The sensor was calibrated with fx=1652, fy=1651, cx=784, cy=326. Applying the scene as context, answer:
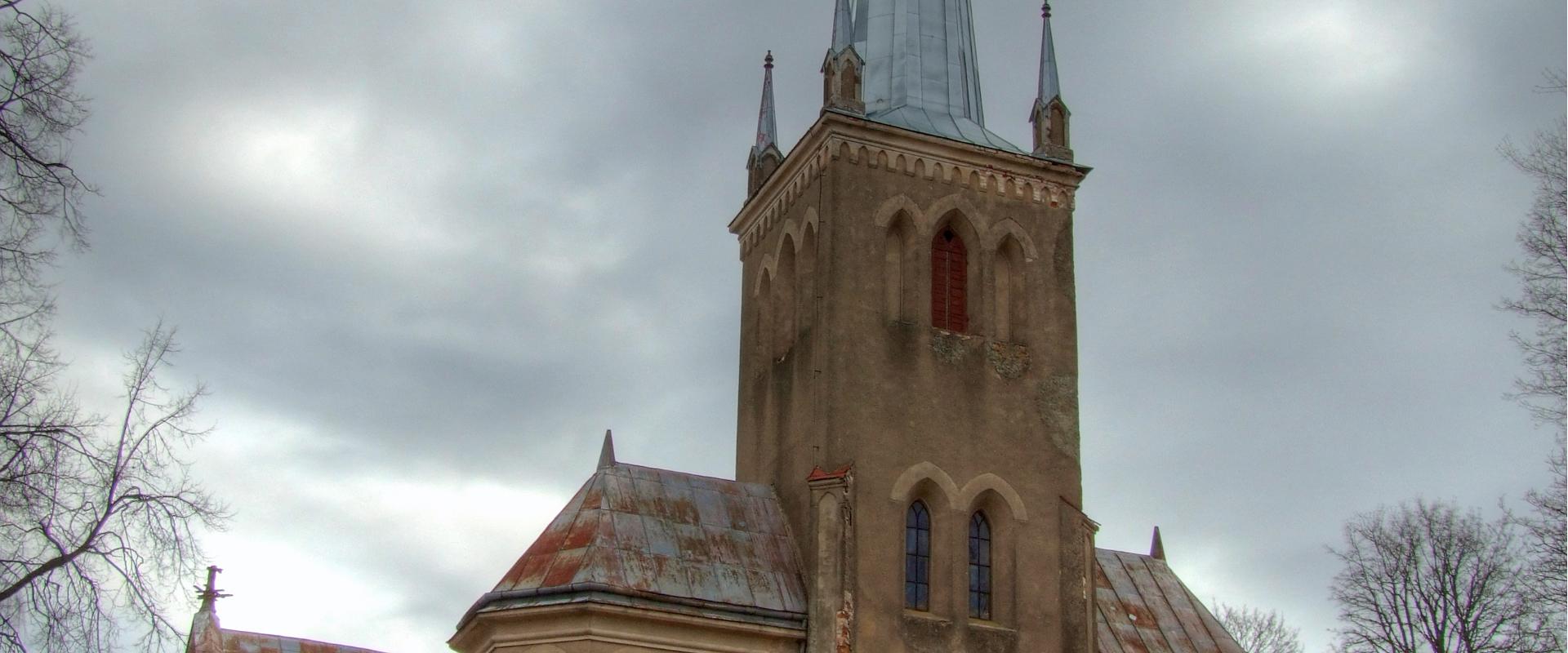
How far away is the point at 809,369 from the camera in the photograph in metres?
26.5

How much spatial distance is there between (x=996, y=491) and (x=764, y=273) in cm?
672

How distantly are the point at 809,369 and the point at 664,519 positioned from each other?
3392mm

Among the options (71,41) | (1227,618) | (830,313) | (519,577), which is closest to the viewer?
(71,41)

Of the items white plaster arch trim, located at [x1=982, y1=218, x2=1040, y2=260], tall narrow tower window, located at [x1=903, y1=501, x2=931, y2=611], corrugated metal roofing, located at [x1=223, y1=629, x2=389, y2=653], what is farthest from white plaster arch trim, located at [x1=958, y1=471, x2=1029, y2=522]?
corrugated metal roofing, located at [x1=223, y1=629, x2=389, y2=653]

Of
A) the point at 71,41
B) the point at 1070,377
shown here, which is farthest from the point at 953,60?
the point at 71,41

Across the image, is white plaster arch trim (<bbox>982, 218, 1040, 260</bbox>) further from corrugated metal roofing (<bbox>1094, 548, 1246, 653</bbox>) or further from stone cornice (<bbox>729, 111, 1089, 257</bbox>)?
corrugated metal roofing (<bbox>1094, 548, 1246, 653</bbox>)

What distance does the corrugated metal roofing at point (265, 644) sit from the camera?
29484mm

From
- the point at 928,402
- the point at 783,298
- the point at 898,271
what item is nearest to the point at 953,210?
the point at 898,271

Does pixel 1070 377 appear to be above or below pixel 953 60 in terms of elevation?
below

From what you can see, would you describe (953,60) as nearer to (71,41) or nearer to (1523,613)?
(1523,613)

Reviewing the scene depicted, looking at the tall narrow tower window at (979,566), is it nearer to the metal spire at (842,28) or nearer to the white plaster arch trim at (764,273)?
the white plaster arch trim at (764,273)

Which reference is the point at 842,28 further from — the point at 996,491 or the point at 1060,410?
the point at 996,491

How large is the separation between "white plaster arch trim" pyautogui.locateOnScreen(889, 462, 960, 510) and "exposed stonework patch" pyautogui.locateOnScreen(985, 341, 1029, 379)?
7.18 feet

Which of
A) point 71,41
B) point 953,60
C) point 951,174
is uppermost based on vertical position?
point 953,60
